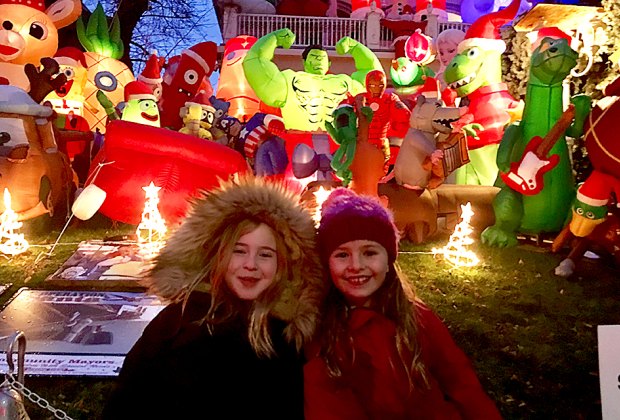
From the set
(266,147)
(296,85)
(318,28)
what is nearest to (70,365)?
(266,147)

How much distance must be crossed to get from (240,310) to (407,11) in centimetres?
1260

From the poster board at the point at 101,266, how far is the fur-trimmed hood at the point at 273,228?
199 cm

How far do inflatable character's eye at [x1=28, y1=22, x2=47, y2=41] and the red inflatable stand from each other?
3152 millimetres

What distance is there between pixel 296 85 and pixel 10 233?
4439 millimetres

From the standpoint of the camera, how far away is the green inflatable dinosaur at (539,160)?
187 inches

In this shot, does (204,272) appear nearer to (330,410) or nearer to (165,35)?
(330,410)

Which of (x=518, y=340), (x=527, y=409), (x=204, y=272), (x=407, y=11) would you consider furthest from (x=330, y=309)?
(x=407, y=11)

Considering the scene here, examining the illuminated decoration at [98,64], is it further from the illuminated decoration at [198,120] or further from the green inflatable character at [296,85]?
the illuminated decoration at [198,120]

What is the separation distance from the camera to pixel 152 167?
16.3 feet

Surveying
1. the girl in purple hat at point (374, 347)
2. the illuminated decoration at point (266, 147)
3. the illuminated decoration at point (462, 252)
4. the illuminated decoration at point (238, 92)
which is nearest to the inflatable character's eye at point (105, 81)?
the illuminated decoration at point (238, 92)

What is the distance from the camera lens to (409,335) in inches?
72.2

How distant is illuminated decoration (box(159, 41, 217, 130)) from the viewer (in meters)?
7.36

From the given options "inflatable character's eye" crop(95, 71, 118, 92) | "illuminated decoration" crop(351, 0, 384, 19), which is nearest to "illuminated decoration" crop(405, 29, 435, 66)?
"inflatable character's eye" crop(95, 71, 118, 92)

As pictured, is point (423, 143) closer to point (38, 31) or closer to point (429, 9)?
point (38, 31)
